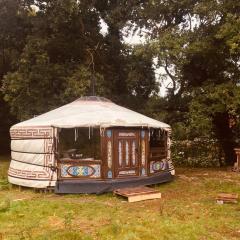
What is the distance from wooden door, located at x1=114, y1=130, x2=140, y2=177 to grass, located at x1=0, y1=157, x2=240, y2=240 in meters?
0.89

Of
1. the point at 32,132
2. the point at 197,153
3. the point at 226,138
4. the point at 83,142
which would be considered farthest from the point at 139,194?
the point at 83,142

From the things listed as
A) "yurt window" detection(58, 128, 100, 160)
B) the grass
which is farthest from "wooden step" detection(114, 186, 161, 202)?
"yurt window" detection(58, 128, 100, 160)

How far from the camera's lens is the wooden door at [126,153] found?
35.7 feet

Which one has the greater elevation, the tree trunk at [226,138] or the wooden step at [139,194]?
the tree trunk at [226,138]

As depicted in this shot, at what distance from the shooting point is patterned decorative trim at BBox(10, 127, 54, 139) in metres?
10.8

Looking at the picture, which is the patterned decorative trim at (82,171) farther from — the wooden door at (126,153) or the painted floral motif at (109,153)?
the wooden door at (126,153)

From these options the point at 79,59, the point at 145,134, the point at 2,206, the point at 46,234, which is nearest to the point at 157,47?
the point at 145,134

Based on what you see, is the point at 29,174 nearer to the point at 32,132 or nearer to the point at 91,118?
the point at 32,132

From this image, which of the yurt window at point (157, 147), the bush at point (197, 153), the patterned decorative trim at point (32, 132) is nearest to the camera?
the patterned decorative trim at point (32, 132)

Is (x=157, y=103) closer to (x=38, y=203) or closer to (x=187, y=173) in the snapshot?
(x=187, y=173)

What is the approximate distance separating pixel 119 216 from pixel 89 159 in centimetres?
305

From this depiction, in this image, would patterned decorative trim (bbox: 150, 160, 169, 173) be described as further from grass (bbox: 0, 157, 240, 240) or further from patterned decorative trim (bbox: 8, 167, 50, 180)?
patterned decorative trim (bbox: 8, 167, 50, 180)

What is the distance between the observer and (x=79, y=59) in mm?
18031

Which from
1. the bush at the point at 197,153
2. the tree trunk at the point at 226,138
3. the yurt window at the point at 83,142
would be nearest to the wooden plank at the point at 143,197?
the yurt window at the point at 83,142
